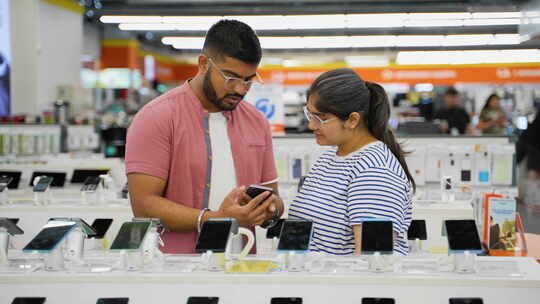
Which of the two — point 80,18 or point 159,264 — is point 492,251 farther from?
point 80,18

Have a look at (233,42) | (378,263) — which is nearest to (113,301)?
(378,263)

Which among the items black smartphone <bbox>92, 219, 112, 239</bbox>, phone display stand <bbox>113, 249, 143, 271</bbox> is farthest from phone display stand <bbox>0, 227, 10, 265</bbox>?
black smartphone <bbox>92, 219, 112, 239</bbox>

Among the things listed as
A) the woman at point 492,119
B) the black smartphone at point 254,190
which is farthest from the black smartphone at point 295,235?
the woman at point 492,119

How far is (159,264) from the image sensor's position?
2205mm

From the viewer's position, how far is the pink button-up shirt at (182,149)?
7.96 feet

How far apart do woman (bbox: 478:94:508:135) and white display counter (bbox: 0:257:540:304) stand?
983 cm

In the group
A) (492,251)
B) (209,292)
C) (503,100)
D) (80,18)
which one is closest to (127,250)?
(209,292)

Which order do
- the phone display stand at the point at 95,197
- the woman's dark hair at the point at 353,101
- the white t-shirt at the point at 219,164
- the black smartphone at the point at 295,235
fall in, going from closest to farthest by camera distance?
the black smartphone at the point at 295,235 < the woman's dark hair at the point at 353,101 < the white t-shirt at the point at 219,164 < the phone display stand at the point at 95,197

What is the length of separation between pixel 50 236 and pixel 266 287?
0.72 metres

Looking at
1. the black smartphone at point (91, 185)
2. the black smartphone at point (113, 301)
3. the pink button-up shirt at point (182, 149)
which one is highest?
the pink button-up shirt at point (182, 149)

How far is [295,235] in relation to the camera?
2.12 m

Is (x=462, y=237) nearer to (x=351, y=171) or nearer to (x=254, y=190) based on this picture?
(x=351, y=171)

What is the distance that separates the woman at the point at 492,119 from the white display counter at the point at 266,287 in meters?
9.83

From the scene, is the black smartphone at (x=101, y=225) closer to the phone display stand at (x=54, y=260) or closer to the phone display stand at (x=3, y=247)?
the phone display stand at (x=3, y=247)
